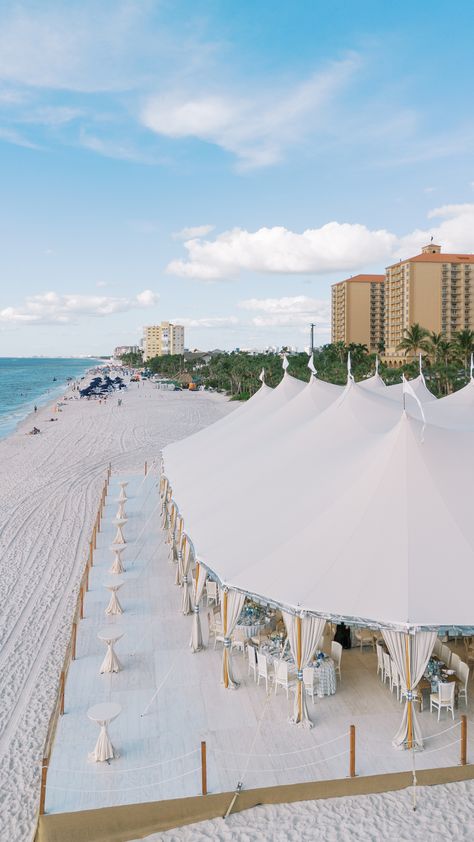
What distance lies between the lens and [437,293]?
3450 inches

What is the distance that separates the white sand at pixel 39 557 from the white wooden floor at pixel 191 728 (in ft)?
2.39

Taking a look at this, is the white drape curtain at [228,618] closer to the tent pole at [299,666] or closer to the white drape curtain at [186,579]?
the tent pole at [299,666]

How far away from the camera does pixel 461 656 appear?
9.49 m

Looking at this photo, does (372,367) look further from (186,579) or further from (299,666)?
(299,666)

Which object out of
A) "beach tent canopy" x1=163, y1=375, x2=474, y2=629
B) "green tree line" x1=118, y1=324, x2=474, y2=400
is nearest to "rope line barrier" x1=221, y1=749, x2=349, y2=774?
"beach tent canopy" x1=163, y1=375, x2=474, y2=629

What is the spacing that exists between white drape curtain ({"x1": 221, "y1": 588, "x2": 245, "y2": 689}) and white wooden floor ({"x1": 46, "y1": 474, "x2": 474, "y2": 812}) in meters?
0.18

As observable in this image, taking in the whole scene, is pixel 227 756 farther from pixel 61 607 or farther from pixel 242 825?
pixel 61 607

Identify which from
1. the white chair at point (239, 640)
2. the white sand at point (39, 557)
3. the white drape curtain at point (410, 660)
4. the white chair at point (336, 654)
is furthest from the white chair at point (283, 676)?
the white sand at point (39, 557)

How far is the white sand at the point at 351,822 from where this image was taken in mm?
6062

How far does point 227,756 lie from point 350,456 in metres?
5.33

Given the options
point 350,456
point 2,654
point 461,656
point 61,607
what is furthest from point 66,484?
point 461,656

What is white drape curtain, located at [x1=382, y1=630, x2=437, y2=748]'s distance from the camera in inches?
282

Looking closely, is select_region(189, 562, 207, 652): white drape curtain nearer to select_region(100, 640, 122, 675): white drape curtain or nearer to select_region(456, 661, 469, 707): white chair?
select_region(100, 640, 122, 675): white drape curtain

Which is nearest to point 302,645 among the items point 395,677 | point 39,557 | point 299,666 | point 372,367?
point 299,666
